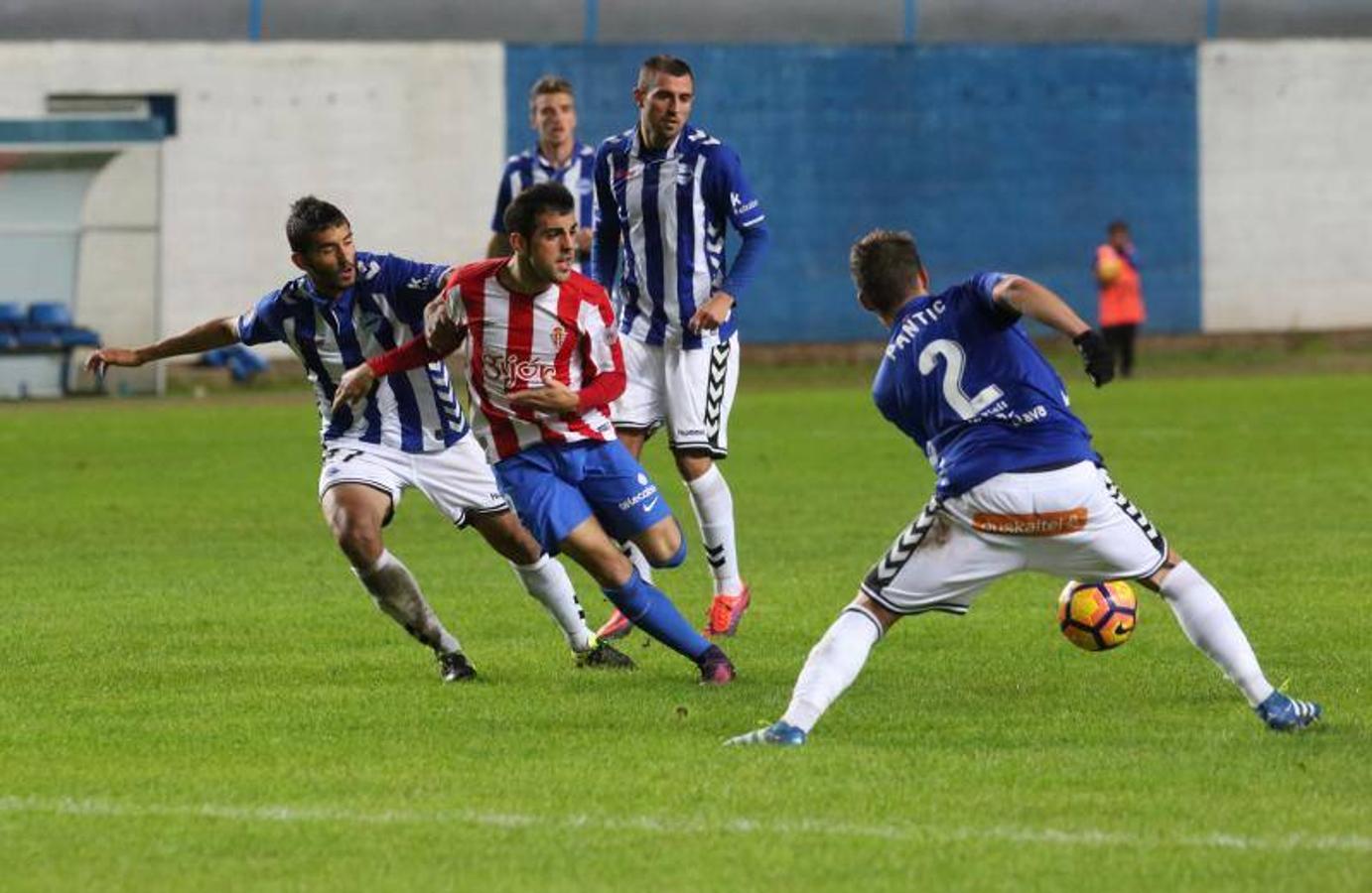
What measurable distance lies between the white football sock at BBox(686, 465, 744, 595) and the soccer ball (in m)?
2.10

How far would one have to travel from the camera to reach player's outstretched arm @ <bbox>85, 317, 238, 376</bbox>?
934 cm

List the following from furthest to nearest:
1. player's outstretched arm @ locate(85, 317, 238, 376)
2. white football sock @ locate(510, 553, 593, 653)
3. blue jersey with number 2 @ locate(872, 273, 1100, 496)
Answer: white football sock @ locate(510, 553, 593, 653), player's outstretched arm @ locate(85, 317, 238, 376), blue jersey with number 2 @ locate(872, 273, 1100, 496)

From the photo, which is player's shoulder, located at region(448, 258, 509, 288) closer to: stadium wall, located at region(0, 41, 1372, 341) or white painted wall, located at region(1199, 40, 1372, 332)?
stadium wall, located at region(0, 41, 1372, 341)

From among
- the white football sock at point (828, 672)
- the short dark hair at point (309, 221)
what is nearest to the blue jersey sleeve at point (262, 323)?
the short dark hair at point (309, 221)

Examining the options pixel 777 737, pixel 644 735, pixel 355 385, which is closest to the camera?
pixel 777 737

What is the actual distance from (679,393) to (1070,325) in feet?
14.0

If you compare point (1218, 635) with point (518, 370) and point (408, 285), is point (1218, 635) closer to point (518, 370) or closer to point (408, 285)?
point (518, 370)

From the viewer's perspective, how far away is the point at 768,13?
114 ft

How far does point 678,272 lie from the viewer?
11055 mm

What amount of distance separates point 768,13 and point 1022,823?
2917 centimetres

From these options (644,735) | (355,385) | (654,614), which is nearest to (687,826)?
(644,735)

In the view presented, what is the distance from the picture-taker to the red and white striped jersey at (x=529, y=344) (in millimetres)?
9125

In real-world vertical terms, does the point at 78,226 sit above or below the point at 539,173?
above

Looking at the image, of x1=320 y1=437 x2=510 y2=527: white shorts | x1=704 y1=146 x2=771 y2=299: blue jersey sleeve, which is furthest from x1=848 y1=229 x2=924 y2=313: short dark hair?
x1=704 y1=146 x2=771 y2=299: blue jersey sleeve
